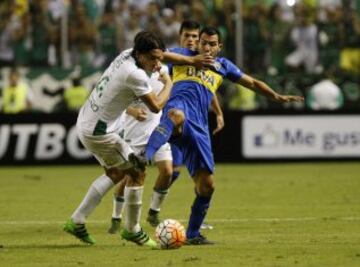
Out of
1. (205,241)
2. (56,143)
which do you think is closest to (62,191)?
(56,143)

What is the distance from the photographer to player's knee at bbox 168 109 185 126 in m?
11.0

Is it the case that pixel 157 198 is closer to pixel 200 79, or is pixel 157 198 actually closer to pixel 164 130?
pixel 200 79

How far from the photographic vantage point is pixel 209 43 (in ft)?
36.8

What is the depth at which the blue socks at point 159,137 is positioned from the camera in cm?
1070

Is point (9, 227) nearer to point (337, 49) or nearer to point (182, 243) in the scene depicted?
point (182, 243)

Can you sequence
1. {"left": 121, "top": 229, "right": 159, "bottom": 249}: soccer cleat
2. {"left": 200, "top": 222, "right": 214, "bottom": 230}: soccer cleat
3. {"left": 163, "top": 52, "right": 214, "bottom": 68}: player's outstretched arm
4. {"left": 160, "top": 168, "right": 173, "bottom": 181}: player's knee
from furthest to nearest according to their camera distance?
1. {"left": 160, "top": 168, "right": 173, "bottom": 181}: player's knee
2. {"left": 200, "top": 222, "right": 214, "bottom": 230}: soccer cleat
3. {"left": 163, "top": 52, "right": 214, "bottom": 68}: player's outstretched arm
4. {"left": 121, "top": 229, "right": 159, "bottom": 249}: soccer cleat

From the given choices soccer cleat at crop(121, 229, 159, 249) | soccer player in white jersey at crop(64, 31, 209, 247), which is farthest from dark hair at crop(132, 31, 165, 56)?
soccer cleat at crop(121, 229, 159, 249)

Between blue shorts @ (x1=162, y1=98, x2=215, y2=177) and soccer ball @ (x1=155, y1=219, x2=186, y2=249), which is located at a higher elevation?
blue shorts @ (x1=162, y1=98, x2=215, y2=177)

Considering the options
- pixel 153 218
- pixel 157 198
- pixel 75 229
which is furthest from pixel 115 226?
pixel 75 229

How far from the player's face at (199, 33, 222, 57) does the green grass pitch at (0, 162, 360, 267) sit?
6.79ft

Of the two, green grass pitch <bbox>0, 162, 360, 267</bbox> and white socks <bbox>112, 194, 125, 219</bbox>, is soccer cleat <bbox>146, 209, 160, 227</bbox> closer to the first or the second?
green grass pitch <bbox>0, 162, 360, 267</bbox>

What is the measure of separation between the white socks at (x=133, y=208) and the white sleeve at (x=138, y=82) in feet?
3.71

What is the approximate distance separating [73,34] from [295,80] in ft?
18.2

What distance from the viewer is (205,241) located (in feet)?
36.3
